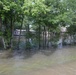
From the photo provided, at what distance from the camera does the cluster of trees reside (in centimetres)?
1171

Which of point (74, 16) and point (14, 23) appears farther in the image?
point (74, 16)

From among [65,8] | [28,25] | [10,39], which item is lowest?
[10,39]

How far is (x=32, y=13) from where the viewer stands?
11.6 m

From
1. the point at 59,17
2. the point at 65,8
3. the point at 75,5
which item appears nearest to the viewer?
the point at 59,17

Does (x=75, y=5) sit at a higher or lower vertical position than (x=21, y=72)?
higher

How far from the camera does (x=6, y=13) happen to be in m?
12.7

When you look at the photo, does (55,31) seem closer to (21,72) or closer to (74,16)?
(74,16)

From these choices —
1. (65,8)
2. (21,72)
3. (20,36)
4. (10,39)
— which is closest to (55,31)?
(65,8)

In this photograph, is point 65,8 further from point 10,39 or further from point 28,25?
point 10,39

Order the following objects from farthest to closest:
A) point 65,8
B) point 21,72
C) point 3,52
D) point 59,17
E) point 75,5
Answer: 1. point 75,5
2. point 65,8
3. point 59,17
4. point 3,52
5. point 21,72

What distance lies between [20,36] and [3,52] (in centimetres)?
225

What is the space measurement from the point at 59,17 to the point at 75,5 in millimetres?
2784

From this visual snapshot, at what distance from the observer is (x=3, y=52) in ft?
41.0

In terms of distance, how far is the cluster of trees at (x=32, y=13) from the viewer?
1171 cm
